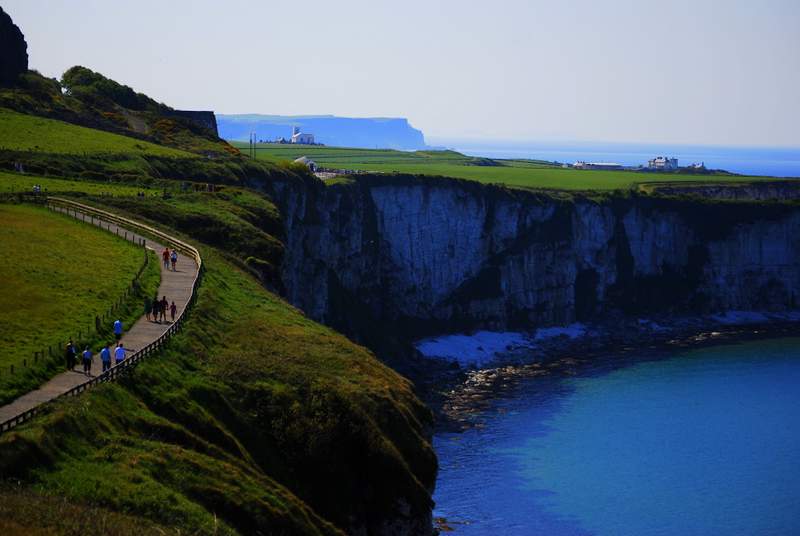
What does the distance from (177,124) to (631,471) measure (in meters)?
60.1

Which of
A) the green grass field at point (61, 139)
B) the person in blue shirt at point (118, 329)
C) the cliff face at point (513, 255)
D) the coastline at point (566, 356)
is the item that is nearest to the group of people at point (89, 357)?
the person in blue shirt at point (118, 329)

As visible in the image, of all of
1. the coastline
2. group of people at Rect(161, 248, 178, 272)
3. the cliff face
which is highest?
group of people at Rect(161, 248, 178, 272)

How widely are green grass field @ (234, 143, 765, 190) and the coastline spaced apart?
21.9 meters

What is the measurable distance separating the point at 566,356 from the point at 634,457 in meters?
35.2

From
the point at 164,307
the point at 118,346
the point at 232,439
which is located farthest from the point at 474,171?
the point at 232,439

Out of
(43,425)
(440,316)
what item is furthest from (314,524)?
(440,316)

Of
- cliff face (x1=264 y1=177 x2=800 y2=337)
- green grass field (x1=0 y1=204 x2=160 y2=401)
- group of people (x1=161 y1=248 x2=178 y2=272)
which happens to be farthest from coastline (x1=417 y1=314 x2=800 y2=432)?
→ green grass field (x1=0 y1=204 x2=160 y2=401)

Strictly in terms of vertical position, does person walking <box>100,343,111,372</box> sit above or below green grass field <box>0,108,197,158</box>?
below

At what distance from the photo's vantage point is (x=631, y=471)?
231ft

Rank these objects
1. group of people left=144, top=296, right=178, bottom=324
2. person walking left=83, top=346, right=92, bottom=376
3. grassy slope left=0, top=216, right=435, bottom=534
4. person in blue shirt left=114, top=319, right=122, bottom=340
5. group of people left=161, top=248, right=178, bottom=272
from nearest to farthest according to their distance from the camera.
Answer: grassy slope left=0, top=216, right=435, bottom=534
person walking left=83, top=346, right=92, bottom=376
person in blue shirt left=114, top=319, right=122, bottom=340
group of people left=144, top=296, right=178, bottom=324
group of people left=161, top=248, right=178, bottom=272

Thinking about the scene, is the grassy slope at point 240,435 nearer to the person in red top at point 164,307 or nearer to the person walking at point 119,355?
the person walking at point 119,355

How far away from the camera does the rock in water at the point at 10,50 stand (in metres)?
105

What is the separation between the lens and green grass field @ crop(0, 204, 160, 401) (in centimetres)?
3662

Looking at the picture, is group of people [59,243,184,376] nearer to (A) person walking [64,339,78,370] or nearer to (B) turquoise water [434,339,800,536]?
(A) person walking [64,339,78,370]
